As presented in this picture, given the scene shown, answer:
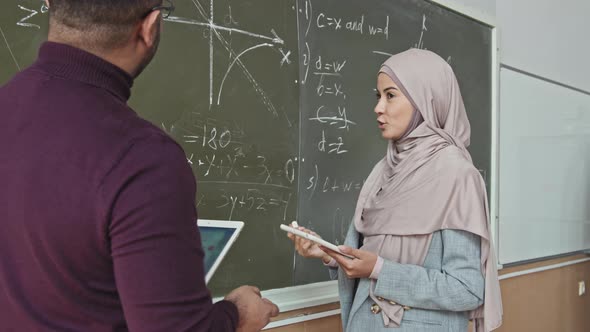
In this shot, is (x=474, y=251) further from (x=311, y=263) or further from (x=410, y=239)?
(x=311, y=263)

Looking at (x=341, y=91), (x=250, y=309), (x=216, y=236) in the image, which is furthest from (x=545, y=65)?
(x=250, y=309)

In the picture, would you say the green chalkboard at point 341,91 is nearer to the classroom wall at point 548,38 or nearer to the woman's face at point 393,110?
the woman's face at point 393,110

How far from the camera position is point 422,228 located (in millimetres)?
1524

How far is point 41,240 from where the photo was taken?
28.8 inches

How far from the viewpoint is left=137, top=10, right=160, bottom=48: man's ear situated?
32.1 inches

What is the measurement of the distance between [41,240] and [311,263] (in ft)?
4.82

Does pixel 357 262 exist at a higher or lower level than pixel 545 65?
lower

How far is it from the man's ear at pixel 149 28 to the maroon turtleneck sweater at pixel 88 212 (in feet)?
0.23

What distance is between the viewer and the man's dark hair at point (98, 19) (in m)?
0.77

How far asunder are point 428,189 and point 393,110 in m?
0.25

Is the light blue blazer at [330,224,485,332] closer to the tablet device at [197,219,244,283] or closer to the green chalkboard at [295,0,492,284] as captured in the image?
the tablet device at [197,219,244,283]

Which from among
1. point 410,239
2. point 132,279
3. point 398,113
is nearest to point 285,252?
point 410,239

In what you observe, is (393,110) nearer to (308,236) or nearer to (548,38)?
(308,236)

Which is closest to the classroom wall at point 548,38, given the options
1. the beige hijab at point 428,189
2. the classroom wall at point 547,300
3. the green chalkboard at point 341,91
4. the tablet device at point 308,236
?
the green chalkboard at point 341,91
